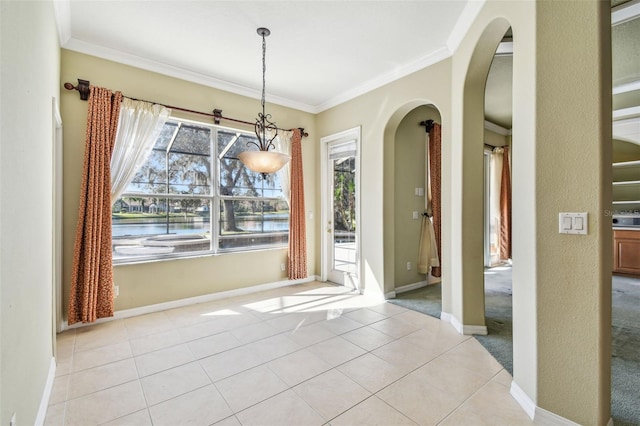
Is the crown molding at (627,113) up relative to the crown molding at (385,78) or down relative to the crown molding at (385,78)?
down

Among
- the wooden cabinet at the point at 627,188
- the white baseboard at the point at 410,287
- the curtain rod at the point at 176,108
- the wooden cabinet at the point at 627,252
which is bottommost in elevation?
the white baseboard at the point at 410,287

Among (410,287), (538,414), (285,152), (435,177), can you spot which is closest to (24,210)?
(538,414)

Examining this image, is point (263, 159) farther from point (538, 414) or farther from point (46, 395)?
point (538, 414)

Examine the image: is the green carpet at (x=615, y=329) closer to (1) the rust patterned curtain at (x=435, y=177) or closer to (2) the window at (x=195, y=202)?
(1) the rust patterned curtain at (x=435, y=177)

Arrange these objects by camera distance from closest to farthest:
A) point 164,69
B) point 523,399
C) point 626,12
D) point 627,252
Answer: point 523,399 → point 626,12 → point 164,69 → point 627,252

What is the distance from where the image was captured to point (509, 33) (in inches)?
113

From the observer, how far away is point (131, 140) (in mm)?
3324

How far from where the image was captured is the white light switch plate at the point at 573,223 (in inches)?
61.3

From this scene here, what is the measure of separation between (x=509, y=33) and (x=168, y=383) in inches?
166

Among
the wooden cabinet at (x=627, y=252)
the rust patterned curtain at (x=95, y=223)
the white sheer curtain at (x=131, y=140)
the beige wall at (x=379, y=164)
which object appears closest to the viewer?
the rust patterned curtain at (x=95, y=223)

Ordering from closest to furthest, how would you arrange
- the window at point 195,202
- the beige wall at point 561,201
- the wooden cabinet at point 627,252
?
the beige wall at point 561,201 < the window at point 195,202 < the wooden cabinet at point 627,252

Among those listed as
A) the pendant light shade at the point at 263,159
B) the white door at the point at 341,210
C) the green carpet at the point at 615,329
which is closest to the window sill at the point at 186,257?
the white door at the point at 341,210

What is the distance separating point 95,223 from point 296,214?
8.27ft

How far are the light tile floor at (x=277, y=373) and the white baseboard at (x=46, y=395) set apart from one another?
39 millimetres
